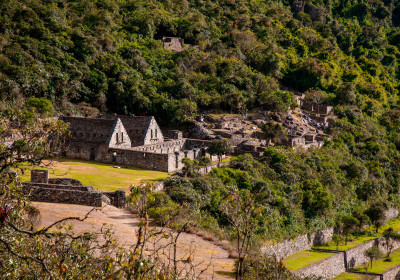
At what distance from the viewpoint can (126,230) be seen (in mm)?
19609

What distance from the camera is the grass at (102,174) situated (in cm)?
2755

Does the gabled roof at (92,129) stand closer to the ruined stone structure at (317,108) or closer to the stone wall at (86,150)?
the stone wall at (86,150)

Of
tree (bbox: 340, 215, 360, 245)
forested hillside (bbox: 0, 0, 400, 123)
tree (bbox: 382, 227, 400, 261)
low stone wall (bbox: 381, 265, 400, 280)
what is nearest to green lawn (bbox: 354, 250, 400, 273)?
low stone wall (bbox: 381, 265, 400, 280)

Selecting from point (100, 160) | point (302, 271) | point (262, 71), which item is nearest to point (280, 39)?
point (262, 71)

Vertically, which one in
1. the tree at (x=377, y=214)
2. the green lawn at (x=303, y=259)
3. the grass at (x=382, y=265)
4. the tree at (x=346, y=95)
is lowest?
the grass at (x=382, y=265)

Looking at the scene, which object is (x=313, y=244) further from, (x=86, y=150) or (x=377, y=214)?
(x=86, y=150)

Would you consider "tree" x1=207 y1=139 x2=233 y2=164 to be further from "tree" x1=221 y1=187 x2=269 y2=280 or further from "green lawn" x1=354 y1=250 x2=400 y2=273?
"tree" x1=221 y1=187 x2=269 y2=280

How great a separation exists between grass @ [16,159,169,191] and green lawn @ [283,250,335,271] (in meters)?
9.52

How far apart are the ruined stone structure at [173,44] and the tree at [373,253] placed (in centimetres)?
4488

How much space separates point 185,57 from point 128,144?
29.0m

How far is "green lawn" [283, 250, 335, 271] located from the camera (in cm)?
2760

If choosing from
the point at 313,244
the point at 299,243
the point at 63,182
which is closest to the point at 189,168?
the point at 299,243

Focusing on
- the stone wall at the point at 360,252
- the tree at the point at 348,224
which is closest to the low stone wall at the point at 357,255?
the stone wall at the point at 360,252

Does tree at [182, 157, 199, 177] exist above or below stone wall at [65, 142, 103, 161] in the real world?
below
